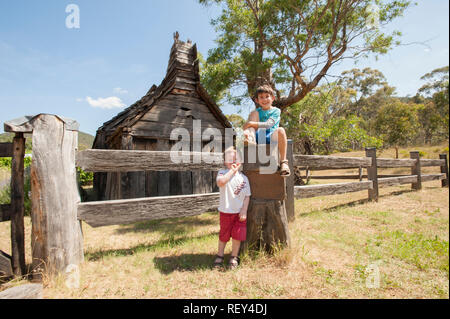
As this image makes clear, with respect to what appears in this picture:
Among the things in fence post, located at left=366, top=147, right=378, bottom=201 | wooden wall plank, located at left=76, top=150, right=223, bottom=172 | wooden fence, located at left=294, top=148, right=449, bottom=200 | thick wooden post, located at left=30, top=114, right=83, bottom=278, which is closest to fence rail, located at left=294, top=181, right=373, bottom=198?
wooden fence, located at left=294, top=148, right=449, bottom=200

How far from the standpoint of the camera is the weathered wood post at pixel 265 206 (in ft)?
10.2

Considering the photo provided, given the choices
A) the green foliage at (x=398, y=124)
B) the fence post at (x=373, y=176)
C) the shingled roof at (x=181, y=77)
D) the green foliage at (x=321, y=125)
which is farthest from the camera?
the green foliage at (x=398, y=124)

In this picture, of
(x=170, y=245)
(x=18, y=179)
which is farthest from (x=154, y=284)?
(x=18, y=179)

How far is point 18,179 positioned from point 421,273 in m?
4.74

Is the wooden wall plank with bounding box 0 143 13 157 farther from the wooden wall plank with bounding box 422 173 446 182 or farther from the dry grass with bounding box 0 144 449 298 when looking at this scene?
the wooden wall plank with bounding box 422 173 446 182

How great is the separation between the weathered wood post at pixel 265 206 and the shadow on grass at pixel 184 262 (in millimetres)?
515

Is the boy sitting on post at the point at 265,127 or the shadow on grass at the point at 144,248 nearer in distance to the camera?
the boy sitting on post at the point at 265,127

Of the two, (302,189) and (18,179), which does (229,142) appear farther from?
(18,179)

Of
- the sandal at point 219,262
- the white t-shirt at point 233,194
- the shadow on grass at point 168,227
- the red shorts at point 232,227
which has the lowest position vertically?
the shadow on grass at point 168,227

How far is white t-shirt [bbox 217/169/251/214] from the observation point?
9.43 ft

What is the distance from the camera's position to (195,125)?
303 inches

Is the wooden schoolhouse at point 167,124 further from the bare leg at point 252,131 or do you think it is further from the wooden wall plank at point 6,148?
the bare leg at point 252,131

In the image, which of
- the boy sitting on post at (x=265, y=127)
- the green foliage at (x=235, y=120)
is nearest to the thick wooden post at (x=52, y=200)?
the boy sitting on post at (x=265, y=127)

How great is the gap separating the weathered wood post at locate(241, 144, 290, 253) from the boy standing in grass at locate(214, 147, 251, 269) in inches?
9.9
